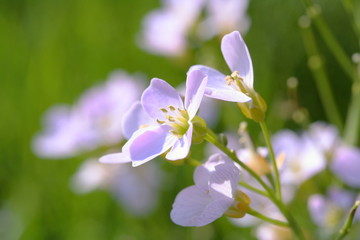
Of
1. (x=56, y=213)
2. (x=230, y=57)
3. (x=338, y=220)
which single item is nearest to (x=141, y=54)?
(x=56, y=213)

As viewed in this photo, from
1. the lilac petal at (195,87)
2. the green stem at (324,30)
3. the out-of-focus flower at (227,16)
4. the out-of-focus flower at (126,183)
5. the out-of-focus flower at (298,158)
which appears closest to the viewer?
the lilac petal at (195,87)

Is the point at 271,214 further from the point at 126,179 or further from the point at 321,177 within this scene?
the point at 126,179

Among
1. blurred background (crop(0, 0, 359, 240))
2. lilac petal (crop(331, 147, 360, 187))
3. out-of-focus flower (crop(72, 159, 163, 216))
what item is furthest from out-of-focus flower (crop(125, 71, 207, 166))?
out-of-focus flower (crop(72, 159, 163, 216))

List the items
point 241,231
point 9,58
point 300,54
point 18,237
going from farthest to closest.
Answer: point 9,58 → point 300,54 → point 18,237 → point 241,231

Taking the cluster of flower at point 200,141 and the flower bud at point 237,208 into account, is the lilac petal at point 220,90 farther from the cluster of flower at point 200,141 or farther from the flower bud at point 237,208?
the flower bud at point 237,208

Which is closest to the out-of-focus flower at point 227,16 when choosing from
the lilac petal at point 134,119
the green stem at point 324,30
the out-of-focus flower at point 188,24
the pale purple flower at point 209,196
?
the out-of-focus flower at point 188,24

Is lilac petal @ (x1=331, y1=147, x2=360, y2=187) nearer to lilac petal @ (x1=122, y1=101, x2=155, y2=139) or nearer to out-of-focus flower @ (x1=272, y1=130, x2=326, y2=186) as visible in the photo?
out-of-focus flower @ (x1=272, y1=130, x2=326, y2=186)

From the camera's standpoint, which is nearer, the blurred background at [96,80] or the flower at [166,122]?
the flower at [166,122]
